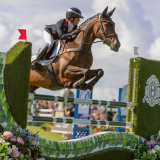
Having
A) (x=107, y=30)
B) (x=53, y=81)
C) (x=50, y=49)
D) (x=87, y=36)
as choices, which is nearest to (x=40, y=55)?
(x=50, y=49)

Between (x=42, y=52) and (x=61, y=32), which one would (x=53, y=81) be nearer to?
(x=42, y=52)

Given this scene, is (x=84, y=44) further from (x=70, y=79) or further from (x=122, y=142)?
(x=122, y=142)

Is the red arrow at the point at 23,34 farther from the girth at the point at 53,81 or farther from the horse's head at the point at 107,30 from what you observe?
the horse's head at the point at 107,30

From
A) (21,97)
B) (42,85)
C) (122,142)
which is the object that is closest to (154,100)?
(122,142)

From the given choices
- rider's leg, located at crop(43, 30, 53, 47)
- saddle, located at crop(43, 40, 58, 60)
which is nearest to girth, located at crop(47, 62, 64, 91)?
saddle, located at crop(43, 40, 58, 60)

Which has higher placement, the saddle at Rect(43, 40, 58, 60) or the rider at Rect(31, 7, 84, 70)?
the rider at Rect(31, 7, 84, 70)

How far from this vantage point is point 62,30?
16.2 feet

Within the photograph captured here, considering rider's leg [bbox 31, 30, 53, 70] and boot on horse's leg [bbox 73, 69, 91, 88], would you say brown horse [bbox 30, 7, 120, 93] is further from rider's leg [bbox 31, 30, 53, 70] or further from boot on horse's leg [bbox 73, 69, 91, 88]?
rider's leg [bbox 31, 30, 53, 70]

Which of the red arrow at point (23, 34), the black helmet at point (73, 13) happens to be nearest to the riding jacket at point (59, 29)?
the black helmet at point (73, 13)

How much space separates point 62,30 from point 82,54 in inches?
22.3

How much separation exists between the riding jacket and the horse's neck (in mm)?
229

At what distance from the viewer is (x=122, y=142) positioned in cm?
461

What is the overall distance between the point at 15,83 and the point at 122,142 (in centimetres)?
217

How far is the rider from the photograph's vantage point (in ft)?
16.1
